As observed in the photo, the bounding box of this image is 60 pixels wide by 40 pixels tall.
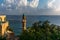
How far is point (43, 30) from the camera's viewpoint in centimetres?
784

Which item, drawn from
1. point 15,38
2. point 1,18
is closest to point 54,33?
point 15,38

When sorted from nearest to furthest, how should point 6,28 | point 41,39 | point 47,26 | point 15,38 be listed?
point 41,39 → point 47,26 → point 15,38 → point 6,28

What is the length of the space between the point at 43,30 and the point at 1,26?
6.44ft

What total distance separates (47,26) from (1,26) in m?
2.03

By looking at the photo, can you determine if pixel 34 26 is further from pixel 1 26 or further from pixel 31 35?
pixel 1 26

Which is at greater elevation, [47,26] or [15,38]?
[47,26]

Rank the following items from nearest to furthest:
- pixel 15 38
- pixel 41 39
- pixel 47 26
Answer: pixel 41 39 → pixel 47 26 → pixel 15 38

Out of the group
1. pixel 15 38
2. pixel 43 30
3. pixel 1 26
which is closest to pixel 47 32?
pixel 43 30

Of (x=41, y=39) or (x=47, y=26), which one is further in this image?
(x=47, y=26)

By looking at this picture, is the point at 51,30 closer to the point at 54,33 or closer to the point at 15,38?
the point at 54,33

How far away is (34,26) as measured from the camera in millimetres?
8125

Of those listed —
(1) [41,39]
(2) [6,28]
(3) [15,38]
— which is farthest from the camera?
(2) [6,28]

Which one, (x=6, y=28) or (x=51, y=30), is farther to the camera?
(x=6, y=28)

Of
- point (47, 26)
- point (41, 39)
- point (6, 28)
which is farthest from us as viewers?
point (6, 28)
